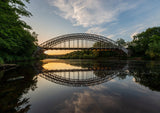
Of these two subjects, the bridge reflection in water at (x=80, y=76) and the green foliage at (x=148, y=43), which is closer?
the bridge reflection in water at (x=80, y=76)

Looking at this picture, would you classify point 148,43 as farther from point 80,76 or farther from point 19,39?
point 19,39

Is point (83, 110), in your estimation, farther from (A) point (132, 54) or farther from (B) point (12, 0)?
(A) point (132, 54)

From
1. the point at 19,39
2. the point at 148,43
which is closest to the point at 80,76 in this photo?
the point at 19,39

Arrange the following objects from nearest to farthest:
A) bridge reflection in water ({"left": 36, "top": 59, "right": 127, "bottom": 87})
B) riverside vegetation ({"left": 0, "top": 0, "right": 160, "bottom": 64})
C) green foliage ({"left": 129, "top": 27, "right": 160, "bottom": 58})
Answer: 1. bridge reflection in water ({"left": 36, "top": 59, "right": 127, "bottom": 87})
2. riverside vegetation ({"left": 0, "top": 0, "right": 160, "bottom": 64})
3. green foliage ({"left": 129, "top": 27, "right": 160, "bottom": 58})

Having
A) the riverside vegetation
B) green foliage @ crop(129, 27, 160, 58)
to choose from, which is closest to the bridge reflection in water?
the riverside vegetation

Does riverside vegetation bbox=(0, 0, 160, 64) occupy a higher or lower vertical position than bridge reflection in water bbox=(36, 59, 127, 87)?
higher

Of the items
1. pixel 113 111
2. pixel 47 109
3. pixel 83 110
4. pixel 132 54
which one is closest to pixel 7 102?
pixel 47 109

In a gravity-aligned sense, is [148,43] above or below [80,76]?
above

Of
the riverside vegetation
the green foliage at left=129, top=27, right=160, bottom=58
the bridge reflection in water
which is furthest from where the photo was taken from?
the green foliage at left=129, top=27, right=160, bottom=58

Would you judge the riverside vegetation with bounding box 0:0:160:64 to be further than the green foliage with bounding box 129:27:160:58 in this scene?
No

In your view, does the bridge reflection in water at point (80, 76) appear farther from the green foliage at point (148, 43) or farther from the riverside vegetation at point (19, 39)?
the green foliage at point (148, 43)

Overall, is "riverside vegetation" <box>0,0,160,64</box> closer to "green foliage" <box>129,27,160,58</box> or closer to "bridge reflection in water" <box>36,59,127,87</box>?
"green foliage" <box>129,27,160,58</box>

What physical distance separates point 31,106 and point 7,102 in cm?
90

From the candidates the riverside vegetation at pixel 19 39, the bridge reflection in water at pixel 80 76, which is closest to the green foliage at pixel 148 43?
the riverside vegetation at pixel 19 39
